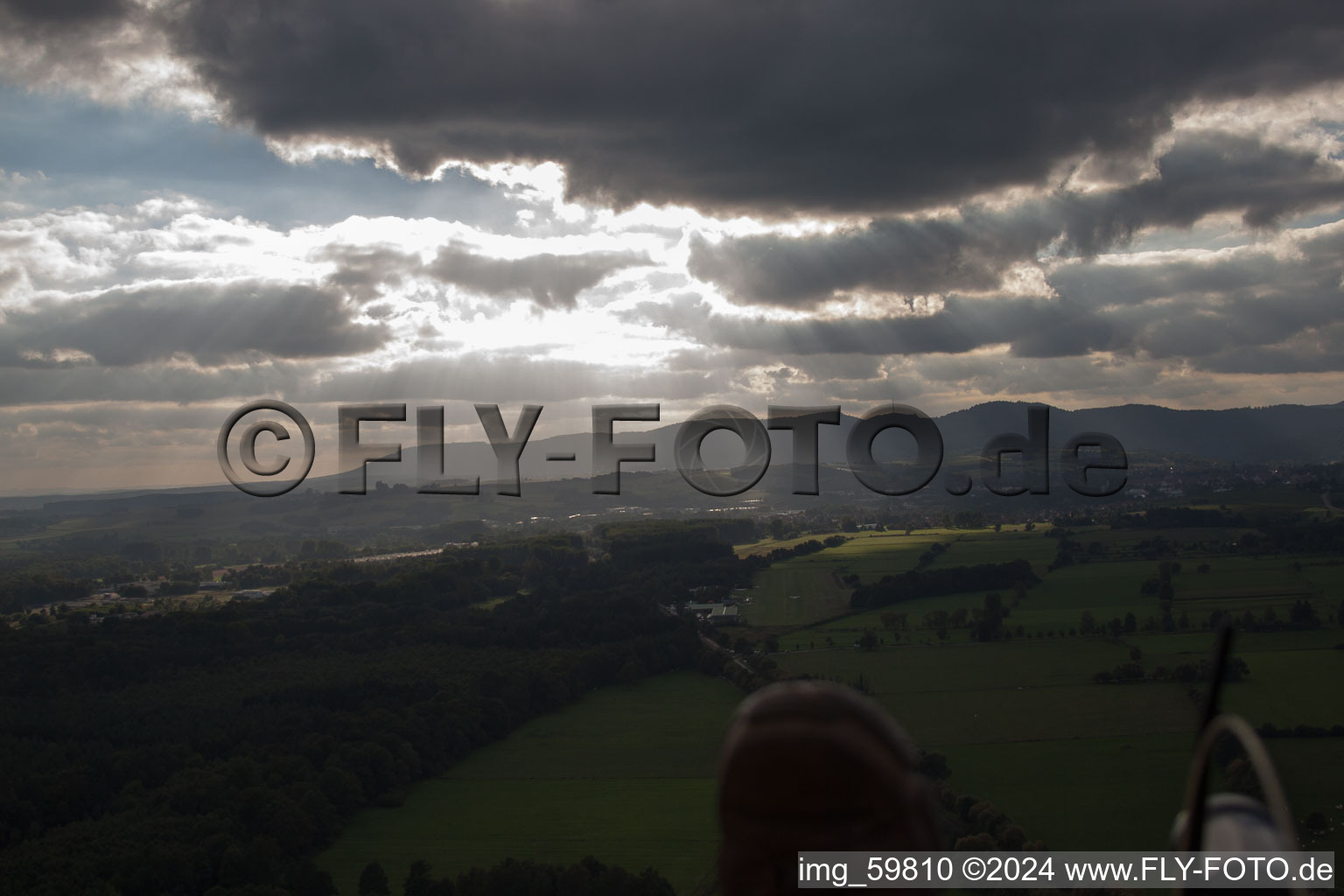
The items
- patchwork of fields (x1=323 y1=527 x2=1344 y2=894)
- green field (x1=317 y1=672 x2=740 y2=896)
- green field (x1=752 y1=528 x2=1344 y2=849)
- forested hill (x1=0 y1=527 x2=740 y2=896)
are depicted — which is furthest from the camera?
green field (x1=752 y1=528 x2=1344 y2=849)

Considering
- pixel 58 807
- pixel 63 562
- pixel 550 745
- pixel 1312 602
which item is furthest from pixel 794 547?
pixel 63 562

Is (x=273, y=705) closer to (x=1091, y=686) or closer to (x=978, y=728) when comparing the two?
(x=978, y=728)

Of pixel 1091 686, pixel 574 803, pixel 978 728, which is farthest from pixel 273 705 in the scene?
pixel 1091 686

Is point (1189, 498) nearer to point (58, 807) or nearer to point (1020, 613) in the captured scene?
point (1020, 613)

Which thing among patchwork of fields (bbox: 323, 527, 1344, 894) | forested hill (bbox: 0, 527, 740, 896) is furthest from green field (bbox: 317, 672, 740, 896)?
forested hill (bbox: 0, 527, 740, 896)

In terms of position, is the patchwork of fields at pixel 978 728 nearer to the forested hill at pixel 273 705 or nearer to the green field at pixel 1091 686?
the green field at pixel 1091 686

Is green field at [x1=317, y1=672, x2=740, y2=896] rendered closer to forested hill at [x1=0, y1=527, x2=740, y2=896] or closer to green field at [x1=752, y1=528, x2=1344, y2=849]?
forested hill at [x1=0, y1=527, x2=740, y2=896]
